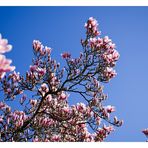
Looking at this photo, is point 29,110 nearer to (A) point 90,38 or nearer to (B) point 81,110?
(B) point 81,110

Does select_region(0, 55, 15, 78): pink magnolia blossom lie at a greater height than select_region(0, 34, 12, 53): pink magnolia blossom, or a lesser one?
lesser

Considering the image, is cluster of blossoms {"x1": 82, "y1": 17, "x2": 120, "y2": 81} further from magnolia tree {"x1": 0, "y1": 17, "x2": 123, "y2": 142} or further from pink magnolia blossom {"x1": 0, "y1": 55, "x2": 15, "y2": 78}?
pink magnolia blossom {"x1": 0, "y1": 55, "x2": 15, "y2": 78}

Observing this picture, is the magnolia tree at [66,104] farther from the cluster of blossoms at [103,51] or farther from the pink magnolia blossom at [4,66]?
the pink magnolia blossom at [4,66]

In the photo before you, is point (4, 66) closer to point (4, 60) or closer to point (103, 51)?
point (4, 60)

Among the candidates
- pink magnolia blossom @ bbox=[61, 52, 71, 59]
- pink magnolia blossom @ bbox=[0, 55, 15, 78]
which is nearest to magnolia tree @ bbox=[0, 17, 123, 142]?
pink magnolia blossom @ bbox=[61, 52, 71, 59]

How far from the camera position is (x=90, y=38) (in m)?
5.82

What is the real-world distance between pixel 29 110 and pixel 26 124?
94 cm
